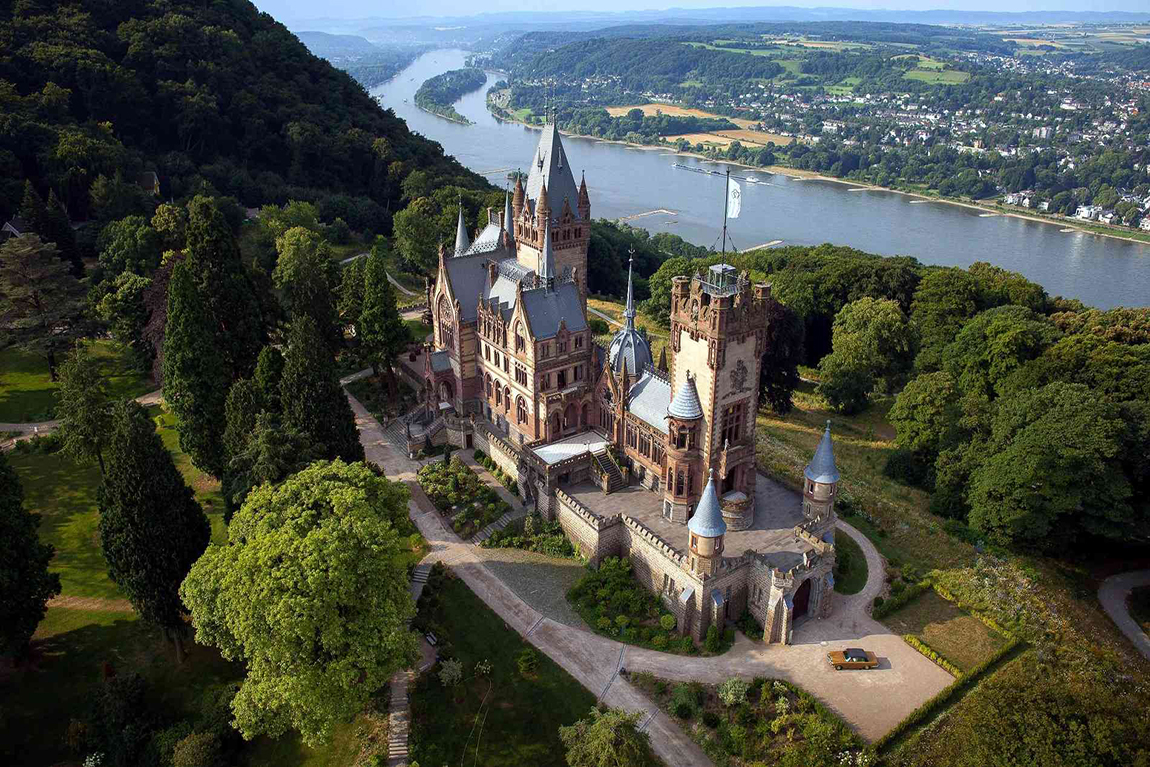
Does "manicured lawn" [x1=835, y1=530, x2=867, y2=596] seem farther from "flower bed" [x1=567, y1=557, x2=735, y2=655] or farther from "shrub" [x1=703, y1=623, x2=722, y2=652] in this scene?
"shrub" [x1=703, y1=623, x2=722, y2=652]

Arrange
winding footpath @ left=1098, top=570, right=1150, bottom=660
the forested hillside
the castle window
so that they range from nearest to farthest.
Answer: the castle window < winding footpath @ left=1098, top=570, right=1150, bottom=660 < the forested hillside

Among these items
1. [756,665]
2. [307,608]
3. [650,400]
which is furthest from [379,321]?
[756,665]

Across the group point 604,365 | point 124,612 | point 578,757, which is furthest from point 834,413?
point 124,612

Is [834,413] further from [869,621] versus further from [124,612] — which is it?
[124,612]

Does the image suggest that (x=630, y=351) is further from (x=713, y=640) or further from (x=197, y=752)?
(x=197, y=752)

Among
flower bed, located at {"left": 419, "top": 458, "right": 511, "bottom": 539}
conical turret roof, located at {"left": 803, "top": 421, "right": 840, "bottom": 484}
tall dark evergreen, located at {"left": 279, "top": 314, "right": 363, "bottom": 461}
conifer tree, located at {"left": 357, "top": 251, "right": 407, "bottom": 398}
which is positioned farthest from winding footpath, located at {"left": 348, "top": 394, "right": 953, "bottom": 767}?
conifer tree, located at {"left": 357, "top": 251, "right": 407, "bottom": 398}

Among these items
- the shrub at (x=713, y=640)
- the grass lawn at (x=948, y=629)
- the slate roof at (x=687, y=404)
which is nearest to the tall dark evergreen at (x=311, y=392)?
the slate roof at (x=687, y=404)
